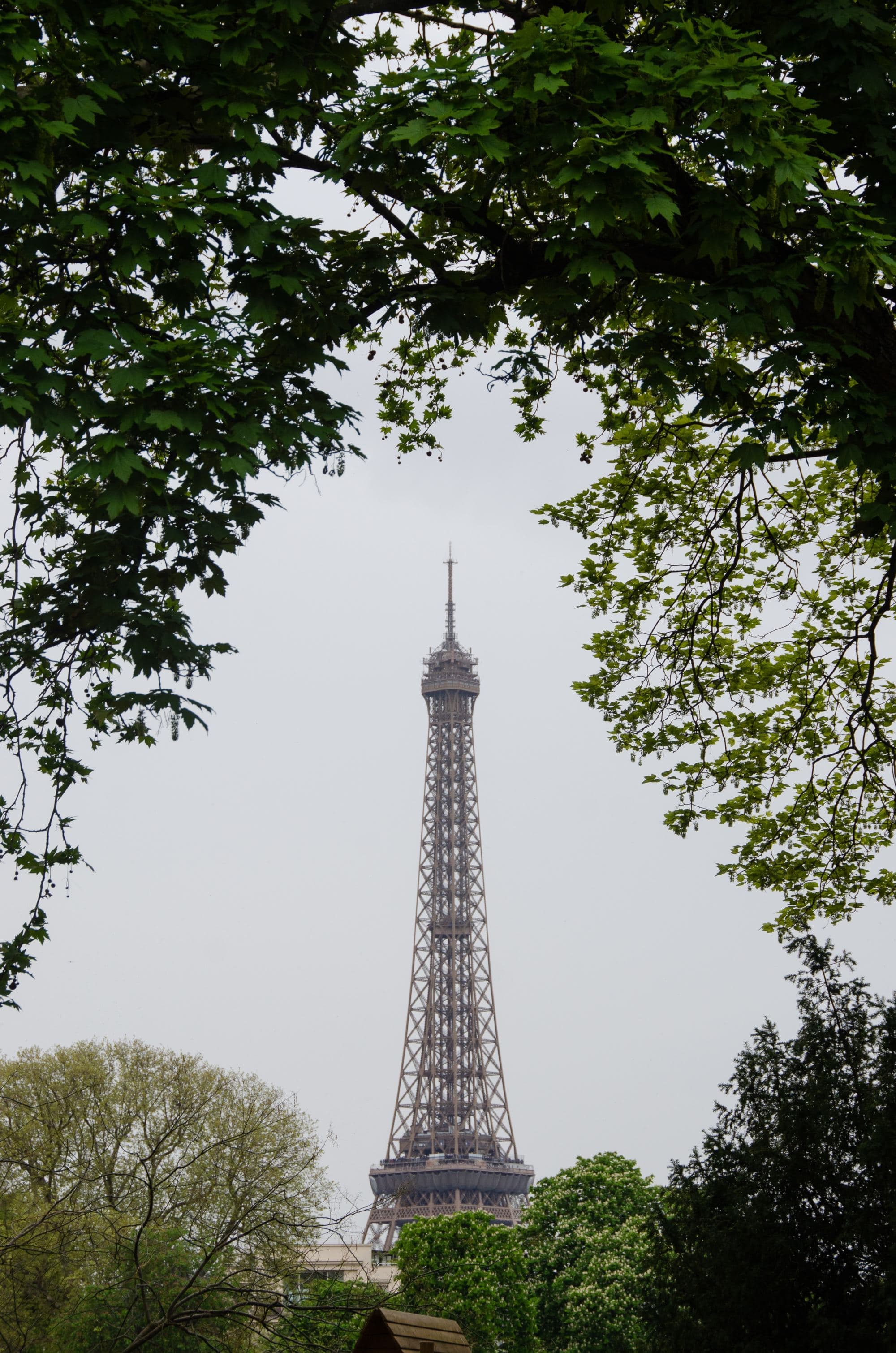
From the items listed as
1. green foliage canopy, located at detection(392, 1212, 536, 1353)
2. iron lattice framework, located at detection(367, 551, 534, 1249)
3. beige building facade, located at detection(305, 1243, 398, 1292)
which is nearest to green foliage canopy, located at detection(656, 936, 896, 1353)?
beige building facade, located at detection(305, 1243, 398, 1292)

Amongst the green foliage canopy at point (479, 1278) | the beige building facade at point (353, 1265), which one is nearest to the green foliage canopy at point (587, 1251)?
the green foliage canopy at point (479, 1278)

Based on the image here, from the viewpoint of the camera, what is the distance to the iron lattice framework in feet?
245

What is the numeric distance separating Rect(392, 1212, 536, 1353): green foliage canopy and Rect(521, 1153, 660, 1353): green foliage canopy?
85 centimetres

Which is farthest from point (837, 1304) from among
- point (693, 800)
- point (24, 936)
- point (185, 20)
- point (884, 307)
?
point (185, 20)

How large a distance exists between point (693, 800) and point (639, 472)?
3273mm

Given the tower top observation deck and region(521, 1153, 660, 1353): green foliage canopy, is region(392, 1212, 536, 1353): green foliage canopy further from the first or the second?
the tower top observation deck

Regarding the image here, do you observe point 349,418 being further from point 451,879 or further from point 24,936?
point 451,879

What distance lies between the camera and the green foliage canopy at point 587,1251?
33.7 m

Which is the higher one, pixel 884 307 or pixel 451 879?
pixel 451 879

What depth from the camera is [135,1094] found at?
3120 centimetres

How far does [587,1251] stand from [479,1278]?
3549 millimetres

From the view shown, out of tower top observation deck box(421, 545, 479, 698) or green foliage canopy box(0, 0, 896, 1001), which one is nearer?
green foliage canopy box(0, 0, 896, 1001)

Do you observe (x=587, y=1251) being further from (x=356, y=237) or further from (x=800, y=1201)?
(x=356, y=237)

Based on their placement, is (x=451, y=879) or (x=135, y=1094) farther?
(x=451, y=879)
